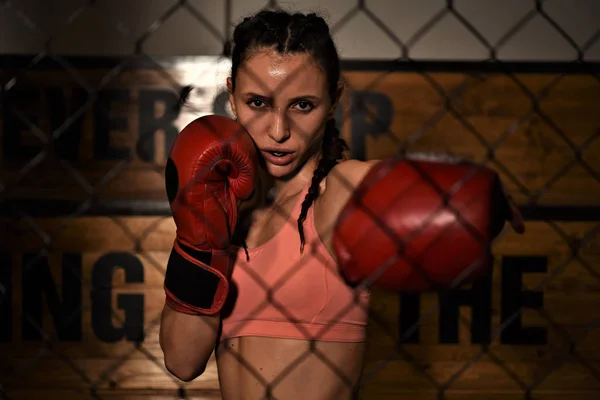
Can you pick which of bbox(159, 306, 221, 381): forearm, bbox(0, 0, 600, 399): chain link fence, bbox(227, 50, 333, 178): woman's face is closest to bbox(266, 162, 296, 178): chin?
bbox(227, 50, 333, 178): woman's face

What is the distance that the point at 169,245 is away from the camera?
166 centimetres

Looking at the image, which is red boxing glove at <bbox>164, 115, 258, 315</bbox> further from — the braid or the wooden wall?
the wooden wall

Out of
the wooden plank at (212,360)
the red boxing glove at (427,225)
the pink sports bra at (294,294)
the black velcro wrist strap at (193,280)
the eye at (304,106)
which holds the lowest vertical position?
the wooden plank at (212,360)

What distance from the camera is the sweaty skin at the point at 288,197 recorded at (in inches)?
31.9

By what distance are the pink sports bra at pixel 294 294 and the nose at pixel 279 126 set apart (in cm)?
14

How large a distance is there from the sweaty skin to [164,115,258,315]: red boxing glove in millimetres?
54

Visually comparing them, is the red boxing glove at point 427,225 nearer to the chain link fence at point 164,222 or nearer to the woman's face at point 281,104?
the woman's face at point 281,104

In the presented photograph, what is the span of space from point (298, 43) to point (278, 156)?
153 millimetres

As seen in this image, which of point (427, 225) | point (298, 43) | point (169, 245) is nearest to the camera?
point (427, 225)

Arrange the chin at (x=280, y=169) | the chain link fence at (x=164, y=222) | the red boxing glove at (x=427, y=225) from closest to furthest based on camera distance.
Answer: the red boxing glove at (x=427, y=225) → the chin at (x=280, y=169) → the chain link fence at (x=164, y=222)

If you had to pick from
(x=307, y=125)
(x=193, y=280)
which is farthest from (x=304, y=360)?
(x=307, y=125)

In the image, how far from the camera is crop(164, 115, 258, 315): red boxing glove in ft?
2.47

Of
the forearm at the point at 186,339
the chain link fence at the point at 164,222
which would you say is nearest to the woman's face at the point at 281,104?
the forearm at the point at 186,339

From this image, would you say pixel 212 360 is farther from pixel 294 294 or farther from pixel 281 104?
pixel 281 104
